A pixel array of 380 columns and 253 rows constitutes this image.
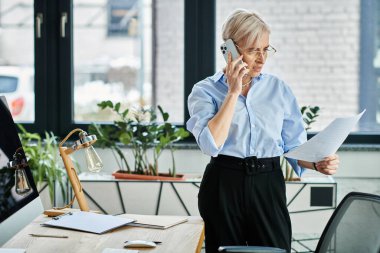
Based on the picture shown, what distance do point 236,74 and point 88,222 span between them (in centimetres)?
75

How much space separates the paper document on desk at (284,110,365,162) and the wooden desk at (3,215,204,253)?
0.44m

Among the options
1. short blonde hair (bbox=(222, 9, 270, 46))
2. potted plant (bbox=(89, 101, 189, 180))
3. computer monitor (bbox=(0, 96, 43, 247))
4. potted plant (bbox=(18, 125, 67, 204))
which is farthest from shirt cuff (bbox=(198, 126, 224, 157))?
potted plant (bbox=(18, 125, 67, 204))

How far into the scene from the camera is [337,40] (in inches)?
166

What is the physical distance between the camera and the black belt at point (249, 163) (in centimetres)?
252

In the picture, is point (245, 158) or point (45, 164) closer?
point (245, 158)

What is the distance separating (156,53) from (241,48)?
71.8 inches

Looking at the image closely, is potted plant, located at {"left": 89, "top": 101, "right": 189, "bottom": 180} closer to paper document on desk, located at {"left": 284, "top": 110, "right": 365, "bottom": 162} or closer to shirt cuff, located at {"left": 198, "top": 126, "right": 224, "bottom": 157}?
shirt cuff, located at {"left": 198, "top": 126, "right": 224, "bottom": 157}

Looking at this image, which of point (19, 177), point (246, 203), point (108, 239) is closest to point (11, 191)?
point (19, 177)

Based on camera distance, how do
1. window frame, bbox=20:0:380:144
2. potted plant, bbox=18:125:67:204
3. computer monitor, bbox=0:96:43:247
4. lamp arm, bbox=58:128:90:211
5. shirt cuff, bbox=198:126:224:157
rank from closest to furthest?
computer monitor, bbox=0:96:43:247 → shirt cuff, bbox=198:126:224:157 → lamp arm, bbox=58:128:90:211 → potted plant, bbox=18:125:67:204 → window frame, bbox=20:0:380:144

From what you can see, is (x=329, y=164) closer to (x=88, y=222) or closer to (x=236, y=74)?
(x=236, y=74)

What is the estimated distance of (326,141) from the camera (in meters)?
2.36

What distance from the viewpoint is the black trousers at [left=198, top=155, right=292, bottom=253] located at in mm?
2521

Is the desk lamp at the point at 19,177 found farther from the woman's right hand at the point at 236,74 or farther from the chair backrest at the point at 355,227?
the chair backrest at the point at 355,227

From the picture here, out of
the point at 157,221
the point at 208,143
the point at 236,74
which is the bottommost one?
the point at 157,221
